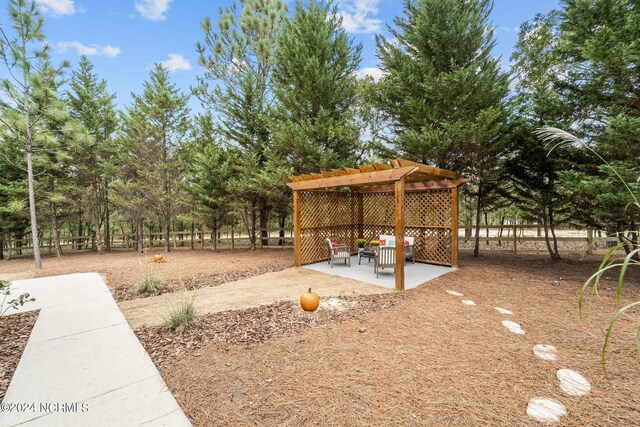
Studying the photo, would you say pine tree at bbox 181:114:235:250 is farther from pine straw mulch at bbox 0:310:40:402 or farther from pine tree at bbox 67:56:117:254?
pine straw mulch at bbox 0:310:40:402

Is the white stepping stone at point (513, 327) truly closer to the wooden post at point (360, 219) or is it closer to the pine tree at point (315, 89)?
the wooden post at point (360, 219)

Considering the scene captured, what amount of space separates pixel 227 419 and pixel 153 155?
12.3 m

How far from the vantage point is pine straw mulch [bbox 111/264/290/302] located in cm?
496

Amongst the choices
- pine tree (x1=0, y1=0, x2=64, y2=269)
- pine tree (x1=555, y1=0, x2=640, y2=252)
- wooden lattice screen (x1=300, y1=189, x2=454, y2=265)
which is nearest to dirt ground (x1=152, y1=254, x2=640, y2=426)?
pine tree (x1=555, y1=0, x2=640, y2=252)

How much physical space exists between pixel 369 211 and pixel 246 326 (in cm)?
652

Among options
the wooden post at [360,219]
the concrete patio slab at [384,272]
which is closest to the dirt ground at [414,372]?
the concrete patio slab at [384,272]

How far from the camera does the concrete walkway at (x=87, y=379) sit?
1897 millimetres

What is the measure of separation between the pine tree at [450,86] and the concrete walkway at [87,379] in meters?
7.13

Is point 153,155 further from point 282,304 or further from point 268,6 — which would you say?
point 282,304

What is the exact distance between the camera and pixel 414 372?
2.41m

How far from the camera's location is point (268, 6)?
11062 mm

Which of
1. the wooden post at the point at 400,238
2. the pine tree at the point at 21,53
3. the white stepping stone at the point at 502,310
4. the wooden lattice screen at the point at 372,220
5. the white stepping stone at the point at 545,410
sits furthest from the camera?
the wooden lattice screen at the point at 372,220

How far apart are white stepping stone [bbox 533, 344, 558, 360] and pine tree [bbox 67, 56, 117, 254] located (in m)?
14.2

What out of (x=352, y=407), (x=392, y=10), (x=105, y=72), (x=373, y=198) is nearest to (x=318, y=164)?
(x=373, y=198)
